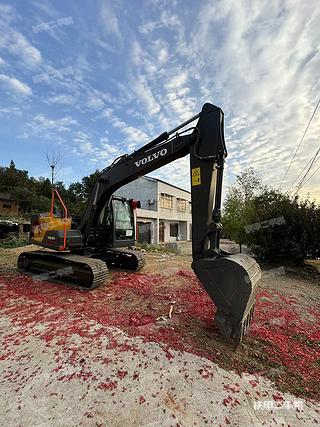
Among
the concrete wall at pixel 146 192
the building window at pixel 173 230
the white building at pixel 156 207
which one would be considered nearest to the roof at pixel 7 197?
the white building at pixel 156 207

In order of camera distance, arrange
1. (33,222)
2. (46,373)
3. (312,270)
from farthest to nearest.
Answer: (312,270)
(33,222)
(46,373)

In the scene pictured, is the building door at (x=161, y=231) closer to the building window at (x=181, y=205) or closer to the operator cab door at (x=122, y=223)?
the building window at (x=181, y=205)

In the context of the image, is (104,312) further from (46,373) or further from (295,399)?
(295,399)

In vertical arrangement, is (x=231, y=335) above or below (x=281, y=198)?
below

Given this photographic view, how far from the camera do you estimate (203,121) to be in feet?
12.8

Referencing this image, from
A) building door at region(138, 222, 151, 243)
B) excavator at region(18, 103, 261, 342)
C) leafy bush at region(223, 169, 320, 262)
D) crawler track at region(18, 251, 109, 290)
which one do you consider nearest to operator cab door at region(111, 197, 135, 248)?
excavator at region(18, 103, 261, 342)

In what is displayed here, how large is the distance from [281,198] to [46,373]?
10617 millimetres

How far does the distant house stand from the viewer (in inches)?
1054

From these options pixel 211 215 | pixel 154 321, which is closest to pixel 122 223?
pixel 154 321

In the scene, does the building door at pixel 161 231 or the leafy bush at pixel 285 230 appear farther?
the building door at pixel 161 231

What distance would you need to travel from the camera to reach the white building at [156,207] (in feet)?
71.3

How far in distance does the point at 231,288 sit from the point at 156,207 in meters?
19.3

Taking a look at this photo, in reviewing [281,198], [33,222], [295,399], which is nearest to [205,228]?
[295,399]

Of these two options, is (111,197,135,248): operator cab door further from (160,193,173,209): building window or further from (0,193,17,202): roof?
(0,193,17,202): roof
